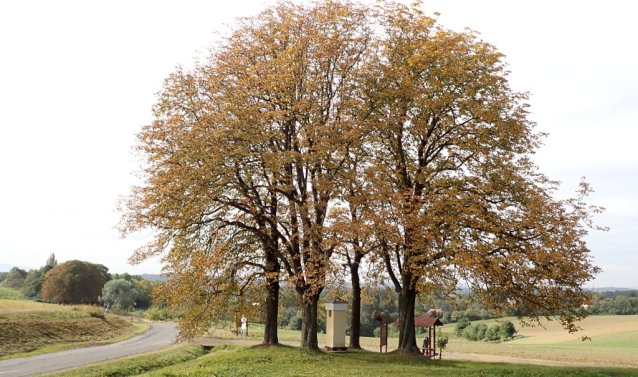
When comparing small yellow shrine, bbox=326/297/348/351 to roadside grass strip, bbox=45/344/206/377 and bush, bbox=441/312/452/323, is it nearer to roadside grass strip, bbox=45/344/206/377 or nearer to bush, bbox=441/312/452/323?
roadside grass strip, bbox=45/344/206/377

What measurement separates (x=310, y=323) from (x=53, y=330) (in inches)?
873

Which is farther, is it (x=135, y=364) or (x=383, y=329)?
(x=383, y=329)

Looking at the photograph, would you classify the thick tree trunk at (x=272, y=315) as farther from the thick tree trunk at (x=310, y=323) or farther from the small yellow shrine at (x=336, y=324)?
the small yellow shrine at (x=336, y=324)

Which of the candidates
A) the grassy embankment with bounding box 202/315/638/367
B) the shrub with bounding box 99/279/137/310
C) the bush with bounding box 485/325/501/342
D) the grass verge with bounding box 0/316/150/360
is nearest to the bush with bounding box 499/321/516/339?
the bush with bounding box 485/325/501/342

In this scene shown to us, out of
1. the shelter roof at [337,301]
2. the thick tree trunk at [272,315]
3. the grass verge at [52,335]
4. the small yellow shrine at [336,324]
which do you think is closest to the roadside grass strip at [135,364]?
the thick tree trunk at [272,315]

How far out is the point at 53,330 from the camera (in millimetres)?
35250

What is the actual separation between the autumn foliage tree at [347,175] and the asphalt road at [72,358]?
6.32 m

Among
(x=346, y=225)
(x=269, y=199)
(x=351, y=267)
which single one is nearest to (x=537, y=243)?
(x=346, y=225)

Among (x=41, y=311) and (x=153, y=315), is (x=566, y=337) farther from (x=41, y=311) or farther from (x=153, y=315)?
(x=41, y=311)

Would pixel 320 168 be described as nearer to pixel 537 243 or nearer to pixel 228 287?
pixel 228 287

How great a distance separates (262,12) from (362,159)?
1025 cm

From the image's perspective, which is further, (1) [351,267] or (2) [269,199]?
(1) [351,267]

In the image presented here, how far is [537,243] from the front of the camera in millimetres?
21609

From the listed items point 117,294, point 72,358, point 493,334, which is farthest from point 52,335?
point 493,334
